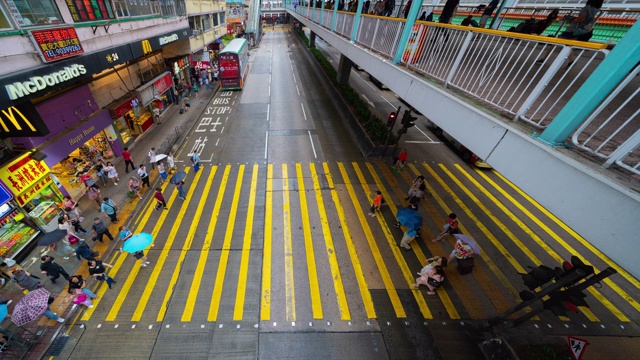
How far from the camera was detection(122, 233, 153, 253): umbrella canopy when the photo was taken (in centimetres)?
826

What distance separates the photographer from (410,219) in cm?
994

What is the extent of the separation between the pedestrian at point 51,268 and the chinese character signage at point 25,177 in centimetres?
294

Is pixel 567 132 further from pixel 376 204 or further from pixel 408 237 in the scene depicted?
pixel 376 204

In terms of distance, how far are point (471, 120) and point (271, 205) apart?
31.2 ft

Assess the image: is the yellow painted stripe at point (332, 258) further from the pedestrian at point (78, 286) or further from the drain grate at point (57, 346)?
the drain grate at point (57, 346)

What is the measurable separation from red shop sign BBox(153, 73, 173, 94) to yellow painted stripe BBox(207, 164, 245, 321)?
37.7ft

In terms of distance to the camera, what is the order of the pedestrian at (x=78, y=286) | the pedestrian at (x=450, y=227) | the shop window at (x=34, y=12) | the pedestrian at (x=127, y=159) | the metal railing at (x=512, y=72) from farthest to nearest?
the pedestrian at (x=127, y=159)
the pedestrian at (x=450, y=227)
the pedestrian at (x=78, y=286)
the shop window at (x=34, y=12)
the metal railing at (x=512, y=72)

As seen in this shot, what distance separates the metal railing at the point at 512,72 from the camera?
12.3 feet

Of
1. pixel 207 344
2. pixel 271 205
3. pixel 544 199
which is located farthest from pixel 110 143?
pixel 544 199

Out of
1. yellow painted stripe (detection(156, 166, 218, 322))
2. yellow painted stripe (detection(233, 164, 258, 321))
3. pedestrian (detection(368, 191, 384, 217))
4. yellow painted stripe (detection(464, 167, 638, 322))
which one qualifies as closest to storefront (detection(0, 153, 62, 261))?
yellow painted stripe (detection(156, 166, 218, 322))

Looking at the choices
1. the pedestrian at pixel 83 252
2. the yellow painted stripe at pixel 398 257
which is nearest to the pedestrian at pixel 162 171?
the pedestrian at pixel 83 252

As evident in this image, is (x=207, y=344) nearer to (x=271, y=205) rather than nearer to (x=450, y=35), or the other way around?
(x=271, y=205)

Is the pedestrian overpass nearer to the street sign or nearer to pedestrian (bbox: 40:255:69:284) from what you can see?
the street sign

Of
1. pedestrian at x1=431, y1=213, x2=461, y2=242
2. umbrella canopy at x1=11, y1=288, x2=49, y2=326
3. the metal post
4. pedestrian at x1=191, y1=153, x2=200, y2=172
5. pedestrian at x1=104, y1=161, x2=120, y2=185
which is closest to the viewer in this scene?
the metal post
